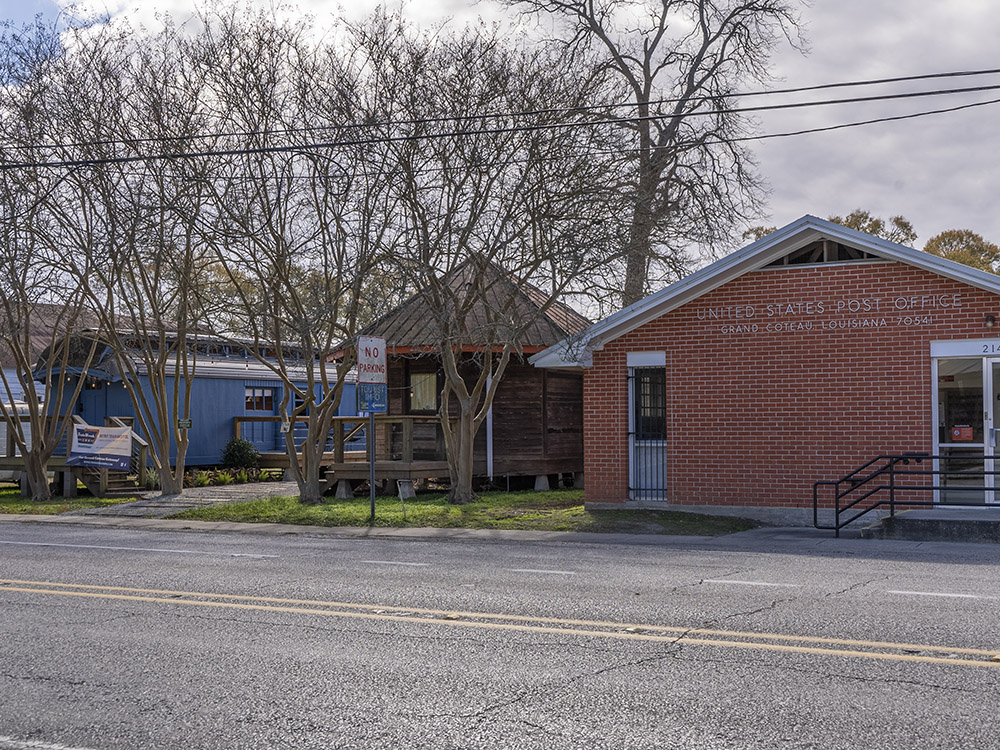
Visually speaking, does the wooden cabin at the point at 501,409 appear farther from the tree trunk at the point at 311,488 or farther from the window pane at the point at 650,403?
the window pane at the point at 650,403

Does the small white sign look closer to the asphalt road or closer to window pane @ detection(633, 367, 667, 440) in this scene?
window pane @ detection(633, 367, 667, 440)

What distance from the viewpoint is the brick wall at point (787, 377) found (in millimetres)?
17500

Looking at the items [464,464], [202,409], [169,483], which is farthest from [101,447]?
[464,464]

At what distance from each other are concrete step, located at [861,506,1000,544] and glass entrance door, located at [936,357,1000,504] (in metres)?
1.06

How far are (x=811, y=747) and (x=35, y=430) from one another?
24.0m

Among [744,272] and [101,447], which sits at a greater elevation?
[744,272]

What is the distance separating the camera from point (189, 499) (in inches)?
957

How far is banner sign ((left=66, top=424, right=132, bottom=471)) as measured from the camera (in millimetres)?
25812

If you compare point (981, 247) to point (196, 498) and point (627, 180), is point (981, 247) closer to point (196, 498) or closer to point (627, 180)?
point (627, 180)

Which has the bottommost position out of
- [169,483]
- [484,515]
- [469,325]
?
[484,515]

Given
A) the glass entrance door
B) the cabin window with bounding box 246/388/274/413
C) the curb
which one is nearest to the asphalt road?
the curb

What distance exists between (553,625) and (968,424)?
11264 millimetres

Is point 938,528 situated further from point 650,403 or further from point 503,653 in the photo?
point 503,653

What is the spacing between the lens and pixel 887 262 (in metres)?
17.7
